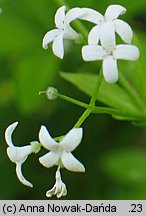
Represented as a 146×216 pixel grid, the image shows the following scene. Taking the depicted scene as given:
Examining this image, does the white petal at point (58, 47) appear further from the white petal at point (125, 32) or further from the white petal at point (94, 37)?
the white petal at point (125, 32)

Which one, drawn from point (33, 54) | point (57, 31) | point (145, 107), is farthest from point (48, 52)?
point (57, 31)

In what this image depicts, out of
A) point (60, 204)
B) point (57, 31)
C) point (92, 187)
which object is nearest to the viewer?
point (57, 31)

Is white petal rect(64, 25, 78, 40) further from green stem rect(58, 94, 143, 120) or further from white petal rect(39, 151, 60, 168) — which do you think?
white petal rect(39, 151, 60, 168)

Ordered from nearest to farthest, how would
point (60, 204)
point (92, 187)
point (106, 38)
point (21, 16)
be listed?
point (106, 38) < point (60, 204) < point (21, 16) < point (92, 187)

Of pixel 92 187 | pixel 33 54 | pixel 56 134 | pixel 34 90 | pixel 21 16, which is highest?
pixel 21 16

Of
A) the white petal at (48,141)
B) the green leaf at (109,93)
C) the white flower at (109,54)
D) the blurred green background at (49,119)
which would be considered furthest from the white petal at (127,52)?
the blurred green background at (49,119)

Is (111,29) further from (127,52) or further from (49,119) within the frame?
(49,119)

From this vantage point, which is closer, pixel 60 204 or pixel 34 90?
pixel 60 204

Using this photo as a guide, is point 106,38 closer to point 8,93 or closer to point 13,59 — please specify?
point 13,59

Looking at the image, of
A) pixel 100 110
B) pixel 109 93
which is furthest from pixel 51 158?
pixel 109 93
